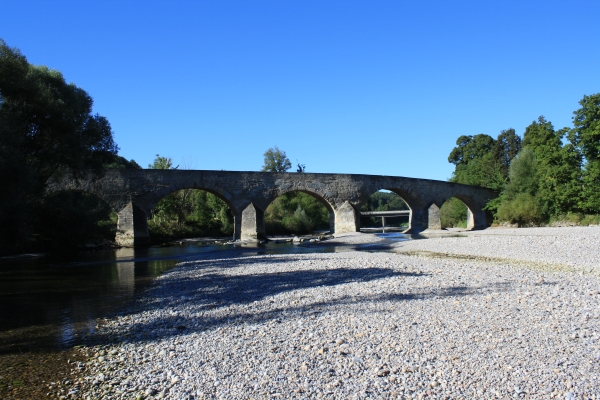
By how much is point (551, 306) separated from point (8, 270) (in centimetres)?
1646

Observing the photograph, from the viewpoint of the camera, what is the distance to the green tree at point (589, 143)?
101ft

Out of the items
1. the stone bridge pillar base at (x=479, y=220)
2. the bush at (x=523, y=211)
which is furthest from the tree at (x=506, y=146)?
the bush at (x=523, y=211)

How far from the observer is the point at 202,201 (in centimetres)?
4169

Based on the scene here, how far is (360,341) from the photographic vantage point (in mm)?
5527

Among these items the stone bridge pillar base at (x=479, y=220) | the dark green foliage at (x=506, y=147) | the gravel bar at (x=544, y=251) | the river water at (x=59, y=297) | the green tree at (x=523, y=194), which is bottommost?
the river water at (x=59, y=297)

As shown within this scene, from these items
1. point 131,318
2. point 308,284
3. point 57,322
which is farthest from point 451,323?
point 57,322

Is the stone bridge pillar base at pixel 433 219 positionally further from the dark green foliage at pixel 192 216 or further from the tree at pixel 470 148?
the tree at pixel 470 148

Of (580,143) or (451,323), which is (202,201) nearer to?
(580,143)

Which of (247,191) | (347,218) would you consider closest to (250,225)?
(247,191)

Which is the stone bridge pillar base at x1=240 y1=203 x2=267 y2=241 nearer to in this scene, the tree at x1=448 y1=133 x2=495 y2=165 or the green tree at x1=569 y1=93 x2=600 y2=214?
the green tree at x1=569 y1=93 x2=600 y2=214

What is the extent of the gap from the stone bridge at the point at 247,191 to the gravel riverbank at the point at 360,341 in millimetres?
19535

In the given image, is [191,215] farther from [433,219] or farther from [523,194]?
[523,194]

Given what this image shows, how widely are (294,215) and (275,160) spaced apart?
16.8 meters

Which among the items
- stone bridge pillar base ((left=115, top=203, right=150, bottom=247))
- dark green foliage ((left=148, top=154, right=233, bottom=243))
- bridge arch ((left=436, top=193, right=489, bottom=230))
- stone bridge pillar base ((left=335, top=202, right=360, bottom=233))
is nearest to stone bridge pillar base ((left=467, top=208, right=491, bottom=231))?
bridge arch ((left=436, top=193, right=489, bottom=230))
